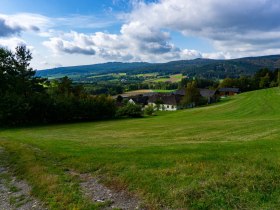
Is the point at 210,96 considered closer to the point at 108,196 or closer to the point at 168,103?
the point at 168,103

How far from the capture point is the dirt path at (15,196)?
8759mm

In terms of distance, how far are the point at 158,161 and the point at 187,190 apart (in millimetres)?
3596

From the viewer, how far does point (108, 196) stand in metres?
8.94

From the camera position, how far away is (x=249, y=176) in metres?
9.31

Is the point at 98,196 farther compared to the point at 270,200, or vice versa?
the point at 98,196

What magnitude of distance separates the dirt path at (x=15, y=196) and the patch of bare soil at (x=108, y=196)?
1.54 metres

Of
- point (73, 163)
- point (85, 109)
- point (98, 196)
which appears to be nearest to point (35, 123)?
point (85, 109)

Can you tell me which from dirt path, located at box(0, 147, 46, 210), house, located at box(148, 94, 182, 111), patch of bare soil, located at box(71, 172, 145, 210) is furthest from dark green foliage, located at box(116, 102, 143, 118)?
patch of bare soil, located at box(71, 172, 145, 210)

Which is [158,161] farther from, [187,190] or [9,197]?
[9,197]

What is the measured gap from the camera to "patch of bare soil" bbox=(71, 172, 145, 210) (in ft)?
26.9

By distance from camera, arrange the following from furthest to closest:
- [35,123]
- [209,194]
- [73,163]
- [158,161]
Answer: [35,123], [73,163], [158,161], [209,194]

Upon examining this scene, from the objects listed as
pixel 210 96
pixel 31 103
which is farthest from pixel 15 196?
pixel 210 96

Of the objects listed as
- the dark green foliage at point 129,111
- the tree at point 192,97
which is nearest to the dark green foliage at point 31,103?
the dark green foliage at point 129,111

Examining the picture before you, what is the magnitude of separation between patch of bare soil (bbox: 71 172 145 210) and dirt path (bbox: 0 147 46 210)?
154 cm
